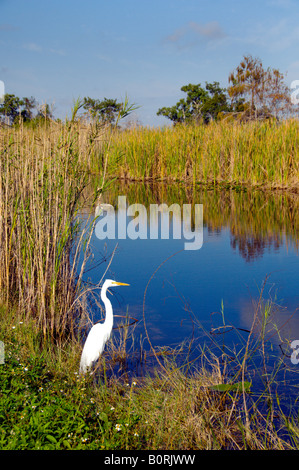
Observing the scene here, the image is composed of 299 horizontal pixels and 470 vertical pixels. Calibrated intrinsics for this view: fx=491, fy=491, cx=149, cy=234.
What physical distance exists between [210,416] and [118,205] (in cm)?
994

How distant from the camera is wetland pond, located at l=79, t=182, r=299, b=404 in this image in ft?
14.8

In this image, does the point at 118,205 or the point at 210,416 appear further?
the point at 118,205

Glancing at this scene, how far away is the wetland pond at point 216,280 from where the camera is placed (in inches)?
178

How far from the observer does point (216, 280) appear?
6.20 m

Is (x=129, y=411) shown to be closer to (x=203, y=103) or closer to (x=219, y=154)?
(x=219, y=154)

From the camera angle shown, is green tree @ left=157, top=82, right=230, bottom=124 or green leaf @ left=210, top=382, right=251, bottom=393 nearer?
green leaf @ left=210, top=382, right=251, bottom=393

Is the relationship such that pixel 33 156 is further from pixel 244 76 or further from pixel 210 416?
pixel 244 76

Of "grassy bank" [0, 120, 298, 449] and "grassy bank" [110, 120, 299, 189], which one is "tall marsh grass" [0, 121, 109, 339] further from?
"grassy bank" [110, 120, 299, 189]

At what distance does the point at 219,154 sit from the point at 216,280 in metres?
9.41

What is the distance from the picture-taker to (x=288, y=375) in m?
3.77

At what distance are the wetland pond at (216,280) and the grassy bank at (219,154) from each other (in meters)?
2.59

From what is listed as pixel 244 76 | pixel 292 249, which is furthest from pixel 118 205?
pixel 244 76

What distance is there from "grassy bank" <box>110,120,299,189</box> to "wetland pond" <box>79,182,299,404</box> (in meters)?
2.59

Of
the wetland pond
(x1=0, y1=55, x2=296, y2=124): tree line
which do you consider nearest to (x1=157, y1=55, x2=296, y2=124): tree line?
(x1=0, y1=55, x2=296, y2=124): tree line
